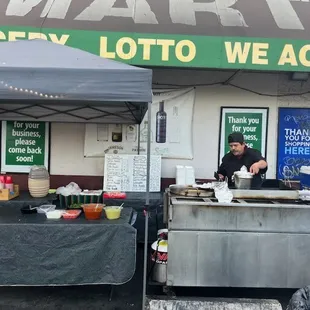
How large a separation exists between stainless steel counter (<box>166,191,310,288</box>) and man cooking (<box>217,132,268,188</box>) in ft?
3.13

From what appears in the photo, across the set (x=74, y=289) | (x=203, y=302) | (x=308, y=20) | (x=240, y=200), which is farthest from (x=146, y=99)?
(x=308, y=20)

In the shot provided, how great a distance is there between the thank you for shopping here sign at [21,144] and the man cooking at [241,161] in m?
3.15

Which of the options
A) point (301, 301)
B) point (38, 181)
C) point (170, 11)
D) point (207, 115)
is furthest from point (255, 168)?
point (38, 181)

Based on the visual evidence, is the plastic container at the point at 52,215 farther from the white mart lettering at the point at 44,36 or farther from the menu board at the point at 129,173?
the white mart lettering at the point at 44,36

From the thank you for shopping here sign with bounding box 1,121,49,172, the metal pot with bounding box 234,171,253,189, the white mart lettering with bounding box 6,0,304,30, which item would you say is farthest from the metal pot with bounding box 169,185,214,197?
the thank you for shopping here sign with bounding box 1,121,49,172

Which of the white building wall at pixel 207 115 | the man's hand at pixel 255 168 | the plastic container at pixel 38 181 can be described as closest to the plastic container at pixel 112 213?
the plastic container at pixel 38 181

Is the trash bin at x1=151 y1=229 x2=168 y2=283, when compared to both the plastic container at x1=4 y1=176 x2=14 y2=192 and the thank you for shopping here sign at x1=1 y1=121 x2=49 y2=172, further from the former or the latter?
the thank you for shopping here sign at x1=1 y1=121 x2=49 y2=172

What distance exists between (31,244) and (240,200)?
2250 mm

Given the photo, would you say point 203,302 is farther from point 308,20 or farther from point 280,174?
point 308,20

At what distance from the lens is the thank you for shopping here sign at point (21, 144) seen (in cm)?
611

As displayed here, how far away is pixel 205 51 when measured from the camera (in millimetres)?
4902

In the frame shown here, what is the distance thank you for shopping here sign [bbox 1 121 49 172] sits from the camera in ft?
20.1

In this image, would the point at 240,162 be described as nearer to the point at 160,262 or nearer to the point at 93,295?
the point at 160,262

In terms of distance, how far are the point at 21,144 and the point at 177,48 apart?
3173mm
